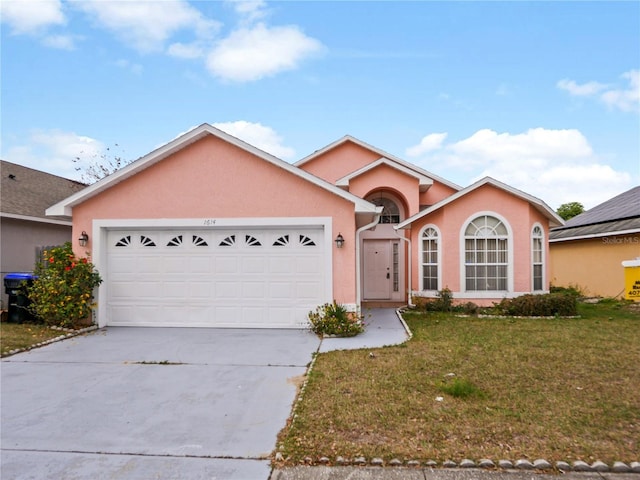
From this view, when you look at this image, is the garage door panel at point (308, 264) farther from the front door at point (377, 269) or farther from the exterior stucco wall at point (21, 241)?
the exterior stucco wall at point (21, 241)

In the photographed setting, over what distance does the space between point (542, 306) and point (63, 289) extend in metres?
12.4

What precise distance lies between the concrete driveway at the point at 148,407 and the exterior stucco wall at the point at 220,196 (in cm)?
281

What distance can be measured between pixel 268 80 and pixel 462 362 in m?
12.5

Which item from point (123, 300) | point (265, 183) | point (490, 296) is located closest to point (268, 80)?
point (265, 183)

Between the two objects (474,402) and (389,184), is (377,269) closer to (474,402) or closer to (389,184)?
(389,184)

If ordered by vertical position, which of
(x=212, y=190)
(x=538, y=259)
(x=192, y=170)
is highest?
(x=192, y=170)

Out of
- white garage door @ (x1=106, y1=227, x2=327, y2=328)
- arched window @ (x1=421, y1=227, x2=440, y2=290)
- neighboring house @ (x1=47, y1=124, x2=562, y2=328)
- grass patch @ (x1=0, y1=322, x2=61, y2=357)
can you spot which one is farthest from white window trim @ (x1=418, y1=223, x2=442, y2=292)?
grass patch @ (x1=0, y1=322, x2=61, y2=357)

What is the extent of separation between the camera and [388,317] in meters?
11.5

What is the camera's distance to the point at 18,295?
992 cm

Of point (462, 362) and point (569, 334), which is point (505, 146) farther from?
point (462, 362)

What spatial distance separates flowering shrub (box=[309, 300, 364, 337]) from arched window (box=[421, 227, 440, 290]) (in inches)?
190

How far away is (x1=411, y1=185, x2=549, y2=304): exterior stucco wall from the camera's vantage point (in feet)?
41.2

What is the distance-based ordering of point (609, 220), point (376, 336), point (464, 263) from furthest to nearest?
1. point (609, 220)
2. point (464, 263)
3. point (376, 336)

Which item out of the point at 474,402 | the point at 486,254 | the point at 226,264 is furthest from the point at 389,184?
the point at 474,402
